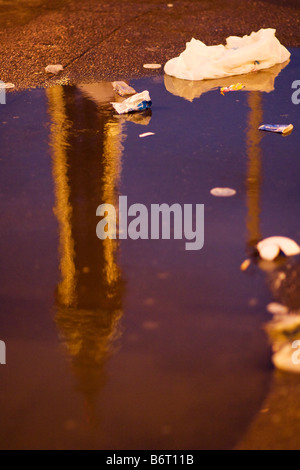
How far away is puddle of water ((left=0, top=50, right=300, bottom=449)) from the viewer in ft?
6.70

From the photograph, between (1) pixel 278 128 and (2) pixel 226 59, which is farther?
(2) pixel 226 59

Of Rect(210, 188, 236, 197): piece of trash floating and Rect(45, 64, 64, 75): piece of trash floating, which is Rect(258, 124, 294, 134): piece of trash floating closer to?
Rect(210, 188, 236, 197): piece of trash floating

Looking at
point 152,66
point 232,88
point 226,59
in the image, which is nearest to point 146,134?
point 232,88

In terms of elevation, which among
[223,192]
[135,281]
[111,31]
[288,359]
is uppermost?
[111,31]

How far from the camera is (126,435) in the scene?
1.95m

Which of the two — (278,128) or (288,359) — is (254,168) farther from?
(288,359)

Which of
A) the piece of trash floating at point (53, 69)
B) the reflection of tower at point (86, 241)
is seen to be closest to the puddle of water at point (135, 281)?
the reflection of tower at point (86, 241)


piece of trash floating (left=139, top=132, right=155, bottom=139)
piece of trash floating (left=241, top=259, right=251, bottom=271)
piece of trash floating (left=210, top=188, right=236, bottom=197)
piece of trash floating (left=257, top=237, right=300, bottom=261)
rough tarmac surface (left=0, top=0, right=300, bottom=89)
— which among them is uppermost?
rough tarmac surface (left=0, top=0, right=300, bottom=89)

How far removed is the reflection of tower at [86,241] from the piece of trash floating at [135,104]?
15cm

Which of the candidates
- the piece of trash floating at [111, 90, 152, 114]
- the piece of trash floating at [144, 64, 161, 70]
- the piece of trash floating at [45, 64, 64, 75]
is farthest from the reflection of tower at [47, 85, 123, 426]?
the piece of trash floating at [144, 64, 161, 70]

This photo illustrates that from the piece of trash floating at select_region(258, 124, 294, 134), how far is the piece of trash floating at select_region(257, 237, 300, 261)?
1470mm

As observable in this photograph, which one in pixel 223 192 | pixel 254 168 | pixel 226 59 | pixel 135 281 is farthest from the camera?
pixel 226 59

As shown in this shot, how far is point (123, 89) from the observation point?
5055 millimetres

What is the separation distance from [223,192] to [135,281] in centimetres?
96
